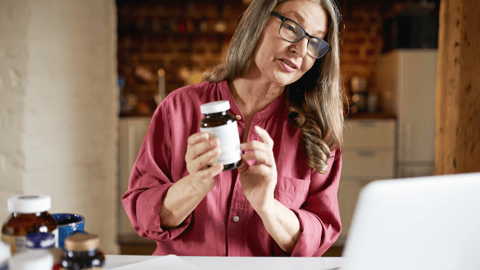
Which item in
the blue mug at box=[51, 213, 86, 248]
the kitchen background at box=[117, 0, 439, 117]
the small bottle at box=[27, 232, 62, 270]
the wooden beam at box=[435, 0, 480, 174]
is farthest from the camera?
the kitchen background at box=[117, 0, 439, 117]

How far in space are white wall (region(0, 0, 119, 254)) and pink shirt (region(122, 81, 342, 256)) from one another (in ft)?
3.19

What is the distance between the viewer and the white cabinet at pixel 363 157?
3148 millimetres

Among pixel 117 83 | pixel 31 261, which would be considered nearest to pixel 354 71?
pixel 117 83

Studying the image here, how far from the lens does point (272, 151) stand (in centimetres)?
103

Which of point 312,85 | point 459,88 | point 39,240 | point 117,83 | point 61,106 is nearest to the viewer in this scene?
point 39,240

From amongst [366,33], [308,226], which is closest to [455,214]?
[308,226]

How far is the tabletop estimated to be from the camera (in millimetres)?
868

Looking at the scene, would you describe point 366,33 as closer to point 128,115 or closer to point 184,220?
point 128,115

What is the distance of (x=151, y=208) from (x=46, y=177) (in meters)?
1.21

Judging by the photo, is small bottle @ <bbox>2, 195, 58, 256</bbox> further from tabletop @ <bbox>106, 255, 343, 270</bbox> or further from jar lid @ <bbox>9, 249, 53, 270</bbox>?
tabletop @ <bbox>106, 255, 343, 270</bbox>

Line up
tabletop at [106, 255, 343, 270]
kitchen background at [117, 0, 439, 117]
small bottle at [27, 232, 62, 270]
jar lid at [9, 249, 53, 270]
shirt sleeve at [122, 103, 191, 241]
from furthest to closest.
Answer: kitchen background at [117, 0, 439, 117], shirt sleeve at [122, 103, 191, 241], tabletop at [106, 255, 343, 270], small bottle at [27, 232, 62, 270], jar lid at [9, 249, 53, 270]

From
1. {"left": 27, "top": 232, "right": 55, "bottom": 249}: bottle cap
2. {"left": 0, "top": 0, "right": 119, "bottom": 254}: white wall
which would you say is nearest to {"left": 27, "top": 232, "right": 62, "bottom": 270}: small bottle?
{"left": 27, "top": 232, "right": 55, "bottom": 249}: bottle cap

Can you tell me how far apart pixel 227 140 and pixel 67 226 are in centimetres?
35

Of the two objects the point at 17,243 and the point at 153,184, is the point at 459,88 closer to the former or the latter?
the point at 153,184
